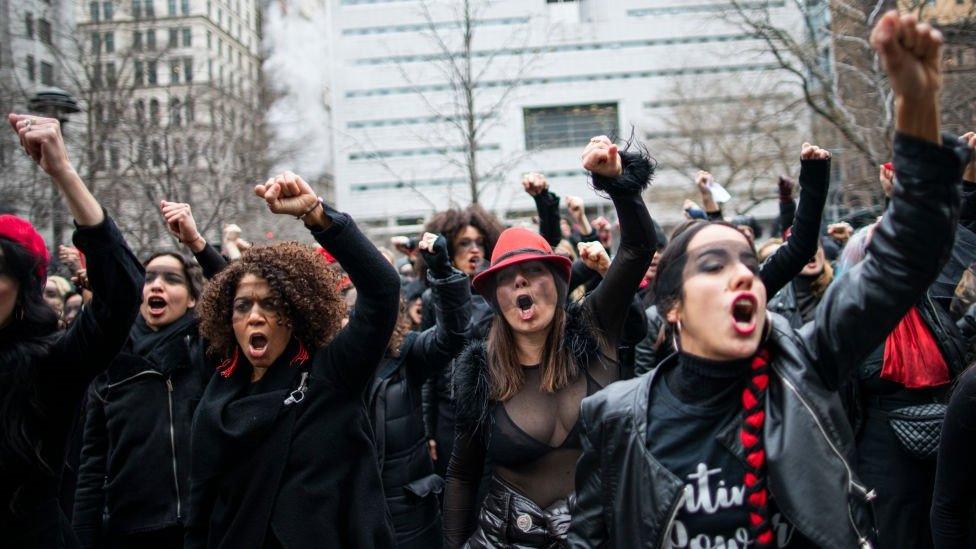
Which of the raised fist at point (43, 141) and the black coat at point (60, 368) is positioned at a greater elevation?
the raised fist at point (43, 141)

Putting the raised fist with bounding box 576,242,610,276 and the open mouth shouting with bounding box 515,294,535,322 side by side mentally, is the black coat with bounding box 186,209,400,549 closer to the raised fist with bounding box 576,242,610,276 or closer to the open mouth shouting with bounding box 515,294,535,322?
the open mouth shouting with bounding box 515,294,535,322

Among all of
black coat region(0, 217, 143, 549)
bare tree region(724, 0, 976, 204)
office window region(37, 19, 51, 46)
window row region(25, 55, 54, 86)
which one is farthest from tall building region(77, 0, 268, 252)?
black coat region(0, 217, 143, 549)

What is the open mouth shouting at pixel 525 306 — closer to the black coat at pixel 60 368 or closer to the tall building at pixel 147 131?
the black coat at pixel 60 368

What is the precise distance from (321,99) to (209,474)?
68.3 m

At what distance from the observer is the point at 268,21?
57312 mm

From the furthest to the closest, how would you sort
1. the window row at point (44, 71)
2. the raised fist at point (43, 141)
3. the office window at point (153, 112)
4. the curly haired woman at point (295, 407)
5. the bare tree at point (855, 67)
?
the window row at point (44, 71)
the office window at point (153, 112)
the bare tree at point (855, 67)
the curly haired woman at point (295, 407)
the raised fist at point (43, 141)

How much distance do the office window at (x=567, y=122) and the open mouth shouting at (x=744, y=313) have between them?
55300mm

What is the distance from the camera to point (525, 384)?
304cm

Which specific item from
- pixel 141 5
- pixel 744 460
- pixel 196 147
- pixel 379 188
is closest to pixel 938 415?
pixel 744 460

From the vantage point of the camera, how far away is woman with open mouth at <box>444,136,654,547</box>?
2.78 metres

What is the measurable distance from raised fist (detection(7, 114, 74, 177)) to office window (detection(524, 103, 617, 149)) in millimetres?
55057

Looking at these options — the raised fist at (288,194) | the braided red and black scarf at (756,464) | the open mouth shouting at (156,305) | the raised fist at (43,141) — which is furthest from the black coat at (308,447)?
the open mouth shouting at (156,305)

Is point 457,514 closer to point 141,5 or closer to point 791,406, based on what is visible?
point 791,406

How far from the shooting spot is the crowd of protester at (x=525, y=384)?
1.88 metres
